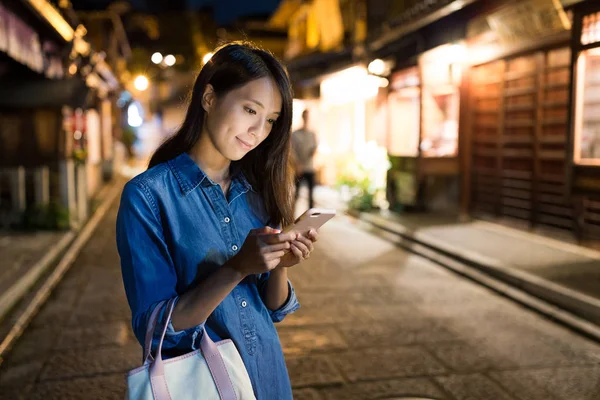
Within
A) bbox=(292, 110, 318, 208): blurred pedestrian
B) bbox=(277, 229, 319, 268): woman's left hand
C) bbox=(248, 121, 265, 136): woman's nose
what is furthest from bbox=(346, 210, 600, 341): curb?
bbox=(248, 121, 265, 136): woman's nose

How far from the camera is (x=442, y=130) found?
1395 cm

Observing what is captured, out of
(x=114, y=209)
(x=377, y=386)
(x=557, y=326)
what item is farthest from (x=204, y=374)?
(x=114, y=209)

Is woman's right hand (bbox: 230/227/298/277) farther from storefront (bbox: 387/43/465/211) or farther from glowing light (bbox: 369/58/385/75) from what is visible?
glowing light (bbox: 369/58/385/75)

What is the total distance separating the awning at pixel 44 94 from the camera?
543 inches

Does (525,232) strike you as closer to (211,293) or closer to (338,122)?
(211,293)

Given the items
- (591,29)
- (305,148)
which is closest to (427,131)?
(305,148)

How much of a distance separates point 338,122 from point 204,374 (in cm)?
2105

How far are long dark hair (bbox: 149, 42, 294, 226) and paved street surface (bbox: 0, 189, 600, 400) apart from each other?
2.71 meters

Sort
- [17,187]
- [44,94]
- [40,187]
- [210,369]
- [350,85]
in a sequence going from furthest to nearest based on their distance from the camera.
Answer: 1. [350,85]
2. [44,94]
3. [40,187]
4. [17,187]
5. [210,369]

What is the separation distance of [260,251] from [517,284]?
6859mm

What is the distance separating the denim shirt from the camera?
1.75 metres

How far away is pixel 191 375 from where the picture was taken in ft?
5.70

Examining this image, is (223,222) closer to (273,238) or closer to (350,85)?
(273,238)

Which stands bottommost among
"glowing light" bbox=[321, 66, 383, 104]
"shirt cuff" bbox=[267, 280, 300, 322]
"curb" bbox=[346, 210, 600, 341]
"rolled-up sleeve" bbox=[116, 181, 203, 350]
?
"curb" bbox=[346, 210, 600, 341]
